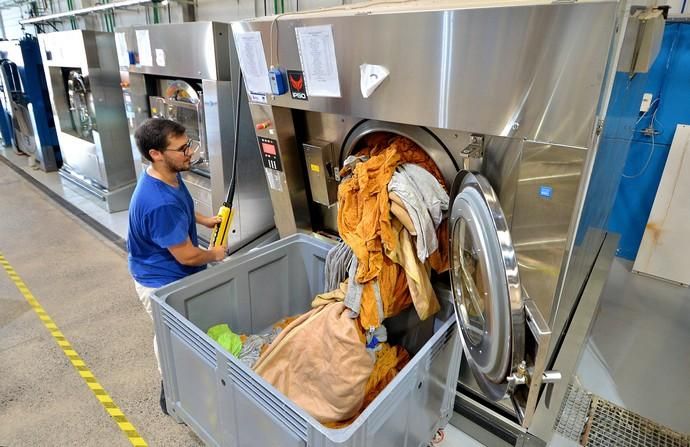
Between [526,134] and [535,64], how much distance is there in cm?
19

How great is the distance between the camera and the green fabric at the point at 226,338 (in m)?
1.93

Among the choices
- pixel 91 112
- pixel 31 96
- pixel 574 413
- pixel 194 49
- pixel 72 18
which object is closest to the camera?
pixel 574 413

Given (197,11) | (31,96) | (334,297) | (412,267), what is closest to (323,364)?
(334,297)

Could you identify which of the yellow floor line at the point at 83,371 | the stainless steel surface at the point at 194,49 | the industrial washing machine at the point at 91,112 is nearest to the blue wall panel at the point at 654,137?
the stainless steel surface at the point at 194,49

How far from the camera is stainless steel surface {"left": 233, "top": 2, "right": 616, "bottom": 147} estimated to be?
3.32 feet

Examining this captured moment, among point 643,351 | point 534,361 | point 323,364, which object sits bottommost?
point 643,351

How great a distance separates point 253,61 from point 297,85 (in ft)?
1.06

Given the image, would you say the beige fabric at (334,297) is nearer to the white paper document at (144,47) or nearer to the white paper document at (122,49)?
the white paper document at (144,47)

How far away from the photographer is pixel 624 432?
1936 millimetres

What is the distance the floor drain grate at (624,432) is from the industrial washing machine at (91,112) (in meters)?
4.91

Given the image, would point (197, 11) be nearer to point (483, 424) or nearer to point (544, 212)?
point (544, 212)

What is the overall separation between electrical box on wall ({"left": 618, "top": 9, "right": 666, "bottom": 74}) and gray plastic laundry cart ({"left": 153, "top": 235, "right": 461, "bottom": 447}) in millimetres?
1071

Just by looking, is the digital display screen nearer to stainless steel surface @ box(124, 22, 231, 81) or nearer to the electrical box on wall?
stainless steel surface @ box(124, 22, 231, 81)

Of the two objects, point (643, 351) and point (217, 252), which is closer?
point (217, 252)
